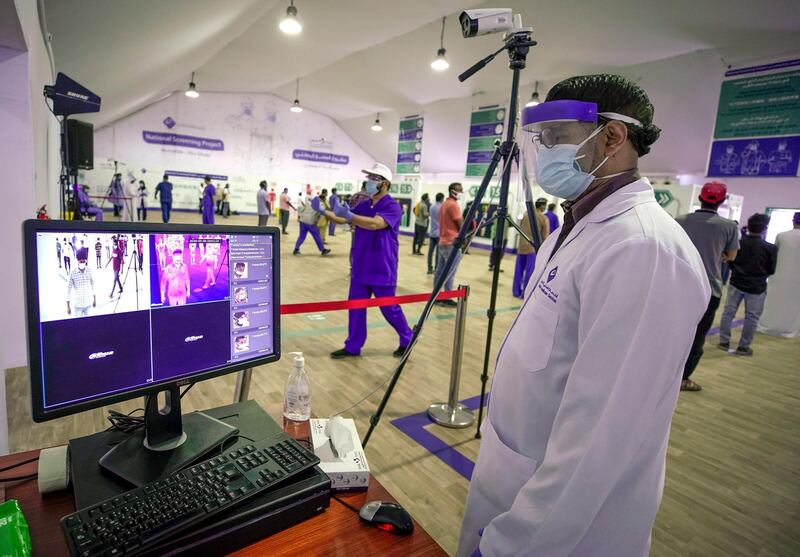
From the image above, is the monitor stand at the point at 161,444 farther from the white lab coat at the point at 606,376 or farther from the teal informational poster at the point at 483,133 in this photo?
the teal informational poster at the point at 483,133

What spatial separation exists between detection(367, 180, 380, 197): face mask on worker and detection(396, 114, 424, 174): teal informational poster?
11.4 m

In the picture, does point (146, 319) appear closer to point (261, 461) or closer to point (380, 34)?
point (261, 461)

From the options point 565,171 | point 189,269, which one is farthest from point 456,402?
point 189,269

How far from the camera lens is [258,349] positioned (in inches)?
43.9

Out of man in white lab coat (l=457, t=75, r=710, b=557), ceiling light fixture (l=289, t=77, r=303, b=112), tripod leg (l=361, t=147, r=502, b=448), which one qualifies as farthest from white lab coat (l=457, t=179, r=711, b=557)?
ceiling light fixture (l=289, t=77, r=303, b=112)

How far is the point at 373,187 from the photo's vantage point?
3.64 meters

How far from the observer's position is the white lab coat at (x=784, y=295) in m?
6.03

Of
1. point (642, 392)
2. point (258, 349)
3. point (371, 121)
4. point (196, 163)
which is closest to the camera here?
point (642, 392)

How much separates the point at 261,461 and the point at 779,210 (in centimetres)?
1253

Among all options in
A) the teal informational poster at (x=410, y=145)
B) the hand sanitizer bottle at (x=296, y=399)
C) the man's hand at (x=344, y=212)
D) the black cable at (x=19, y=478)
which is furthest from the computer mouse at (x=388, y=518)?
the teal informational poster at (x=410, y=145)

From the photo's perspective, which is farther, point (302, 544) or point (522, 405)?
point (522, 405)

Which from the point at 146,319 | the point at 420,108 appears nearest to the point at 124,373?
the point at 146,319

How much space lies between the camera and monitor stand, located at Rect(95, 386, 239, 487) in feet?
2.85

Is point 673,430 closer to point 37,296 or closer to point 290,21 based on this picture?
point 37,296
